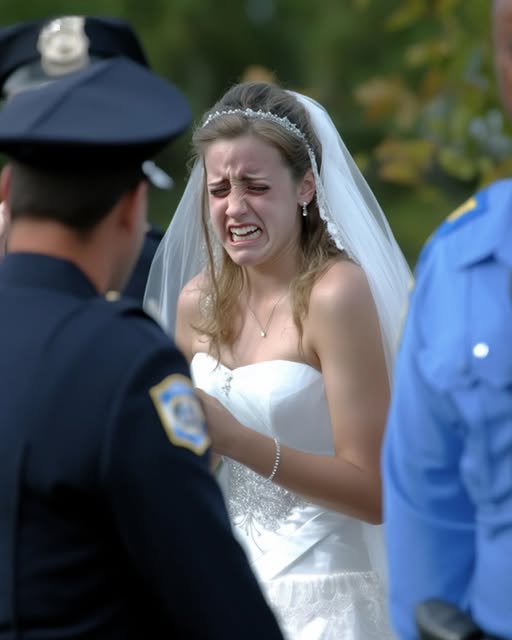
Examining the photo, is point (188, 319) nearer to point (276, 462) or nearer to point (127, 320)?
point (276, 462)

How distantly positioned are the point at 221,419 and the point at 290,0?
35.7ft

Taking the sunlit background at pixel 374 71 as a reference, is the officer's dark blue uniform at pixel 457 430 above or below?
above

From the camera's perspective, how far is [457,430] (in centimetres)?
210

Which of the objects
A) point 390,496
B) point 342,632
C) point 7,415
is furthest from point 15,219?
point 342,632

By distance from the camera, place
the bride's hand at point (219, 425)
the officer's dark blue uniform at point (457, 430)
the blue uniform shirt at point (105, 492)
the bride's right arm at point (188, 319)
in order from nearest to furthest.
→ the blue uniform shirt at point (105, 492) < the officer's dark blue uniform at point (457, 430) < the bride's hand at point (219, 425) < the bride's right arm at point (188, 319)

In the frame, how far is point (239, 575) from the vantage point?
2.09m

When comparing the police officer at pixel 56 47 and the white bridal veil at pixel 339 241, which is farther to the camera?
the white bridal veil at pixel 339 241

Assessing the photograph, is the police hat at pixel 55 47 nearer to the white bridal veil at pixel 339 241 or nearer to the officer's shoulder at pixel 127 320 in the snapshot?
the white bridal veil at pixel 339 241

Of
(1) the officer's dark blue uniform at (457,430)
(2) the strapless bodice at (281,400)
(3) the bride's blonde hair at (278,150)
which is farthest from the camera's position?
(3) the bride's blonde hair at (278,150)

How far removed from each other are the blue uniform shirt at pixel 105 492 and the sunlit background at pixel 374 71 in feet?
9.60

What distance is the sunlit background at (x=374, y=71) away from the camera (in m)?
5.83

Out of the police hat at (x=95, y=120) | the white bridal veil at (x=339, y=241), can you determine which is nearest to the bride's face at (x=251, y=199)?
the white bridal veil at (x=339, y=241)

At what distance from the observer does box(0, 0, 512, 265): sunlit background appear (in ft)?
19.1

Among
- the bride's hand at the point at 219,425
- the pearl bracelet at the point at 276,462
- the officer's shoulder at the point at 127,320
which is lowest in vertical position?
the pearl bracelet at the point at 276,462
